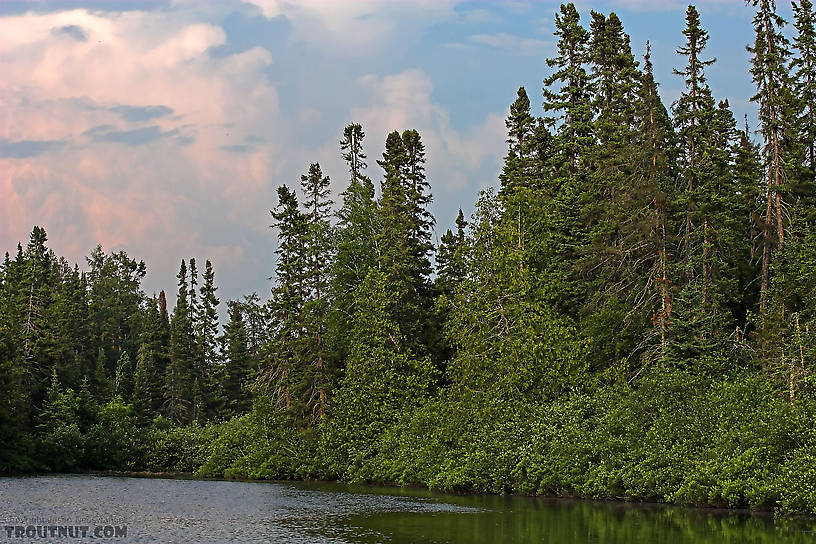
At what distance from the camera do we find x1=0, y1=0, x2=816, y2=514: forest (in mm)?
40562

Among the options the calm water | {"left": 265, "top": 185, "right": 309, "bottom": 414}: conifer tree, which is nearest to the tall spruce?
{"left": 265, "top": 185, "right": 309, "bottom": 414}: conifer tree

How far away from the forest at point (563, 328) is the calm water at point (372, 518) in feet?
10.4

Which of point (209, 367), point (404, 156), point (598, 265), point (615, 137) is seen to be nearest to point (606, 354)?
point (598, 265)

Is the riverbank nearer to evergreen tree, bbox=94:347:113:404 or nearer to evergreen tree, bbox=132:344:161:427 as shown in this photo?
evergreen tree, bbox=94:347:113:404

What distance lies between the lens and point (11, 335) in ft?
246

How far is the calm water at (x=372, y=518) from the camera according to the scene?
1140 inches

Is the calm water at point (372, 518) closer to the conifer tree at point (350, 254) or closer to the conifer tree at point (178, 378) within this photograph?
the conifer tree at point (350, 254)

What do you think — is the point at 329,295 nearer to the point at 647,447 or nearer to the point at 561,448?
the point at 561,448

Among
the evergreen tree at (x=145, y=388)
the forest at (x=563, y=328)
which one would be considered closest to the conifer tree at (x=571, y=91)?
the forest at (x=563, y=328)

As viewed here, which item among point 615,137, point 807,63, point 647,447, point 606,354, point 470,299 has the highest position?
point 807,63

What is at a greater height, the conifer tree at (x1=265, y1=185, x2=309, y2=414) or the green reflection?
the conifer tree at (x1=265, y1=185, x2=309, y2=414)

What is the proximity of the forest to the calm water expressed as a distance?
3.18 metres

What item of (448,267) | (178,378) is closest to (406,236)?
(448,267)

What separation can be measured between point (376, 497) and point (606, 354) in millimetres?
17530
